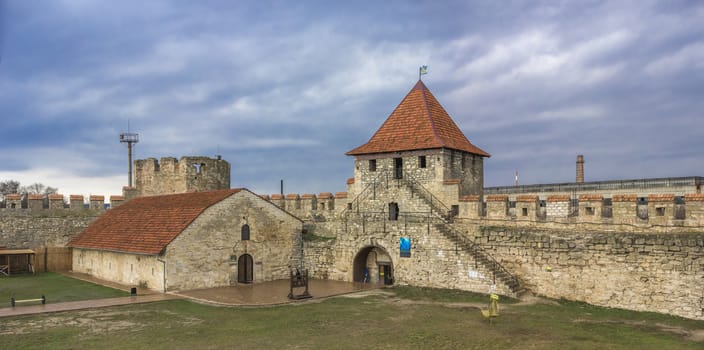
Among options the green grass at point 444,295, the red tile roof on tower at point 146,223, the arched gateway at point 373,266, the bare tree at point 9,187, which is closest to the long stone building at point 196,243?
the red tile roof on tower at point 146,223

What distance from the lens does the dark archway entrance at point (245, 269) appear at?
23.2m

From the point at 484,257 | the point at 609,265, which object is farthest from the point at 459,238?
the point at 609,265

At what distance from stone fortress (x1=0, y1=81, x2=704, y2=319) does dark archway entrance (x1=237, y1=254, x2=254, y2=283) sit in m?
2.70

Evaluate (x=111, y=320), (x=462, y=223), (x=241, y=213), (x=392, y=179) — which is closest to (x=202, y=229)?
(x=241, y=213)

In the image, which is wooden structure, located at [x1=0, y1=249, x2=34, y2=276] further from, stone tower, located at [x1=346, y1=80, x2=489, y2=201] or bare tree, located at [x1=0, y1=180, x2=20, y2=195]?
bare tree, located at [x1=0, y1=180, x2=20, y2=195]

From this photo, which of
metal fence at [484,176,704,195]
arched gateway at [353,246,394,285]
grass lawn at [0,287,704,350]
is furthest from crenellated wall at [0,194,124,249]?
metal fence at [484,176,704,195]

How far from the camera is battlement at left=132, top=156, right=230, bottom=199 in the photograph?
31234 mm

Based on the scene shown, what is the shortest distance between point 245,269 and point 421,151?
9675 mm

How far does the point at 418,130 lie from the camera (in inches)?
976

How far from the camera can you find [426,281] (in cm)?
2088

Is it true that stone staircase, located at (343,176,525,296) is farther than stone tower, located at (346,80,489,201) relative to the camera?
No

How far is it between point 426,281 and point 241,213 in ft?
28.8

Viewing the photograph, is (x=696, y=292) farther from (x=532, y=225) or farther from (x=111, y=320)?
(x=111, y=320)

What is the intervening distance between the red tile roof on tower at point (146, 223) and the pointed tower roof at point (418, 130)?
24.4 ft
